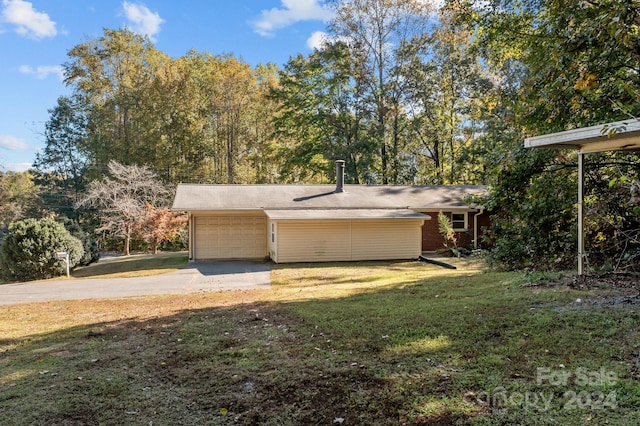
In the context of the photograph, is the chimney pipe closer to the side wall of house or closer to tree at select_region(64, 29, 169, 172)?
the side wall of house

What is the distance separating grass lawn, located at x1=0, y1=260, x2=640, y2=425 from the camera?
2.99m

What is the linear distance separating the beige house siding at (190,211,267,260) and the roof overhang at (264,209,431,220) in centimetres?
166

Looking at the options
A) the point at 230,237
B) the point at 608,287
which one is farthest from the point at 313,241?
the point at 608,287

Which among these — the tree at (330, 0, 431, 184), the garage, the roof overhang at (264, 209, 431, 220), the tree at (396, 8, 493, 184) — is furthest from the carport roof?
the tree at (330, 0, 431, 184)

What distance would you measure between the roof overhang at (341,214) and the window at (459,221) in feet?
10.7

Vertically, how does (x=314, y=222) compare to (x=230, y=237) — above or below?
above

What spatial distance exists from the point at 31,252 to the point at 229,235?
23.4ft

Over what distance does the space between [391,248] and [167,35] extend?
83.5 ft

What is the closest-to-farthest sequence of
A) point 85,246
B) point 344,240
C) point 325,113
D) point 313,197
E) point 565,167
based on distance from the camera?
point 565,167 < point 344,240 < point 85,246 < point 313,197 < point 325,113

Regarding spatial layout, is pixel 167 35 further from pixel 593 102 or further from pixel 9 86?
Result: pixel 593 102

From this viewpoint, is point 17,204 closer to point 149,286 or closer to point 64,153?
point 64,153

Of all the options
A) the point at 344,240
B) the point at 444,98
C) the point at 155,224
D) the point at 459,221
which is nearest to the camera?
the point at 344,240

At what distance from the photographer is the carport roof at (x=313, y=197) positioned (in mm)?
16625

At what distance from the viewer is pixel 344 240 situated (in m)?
16.0
